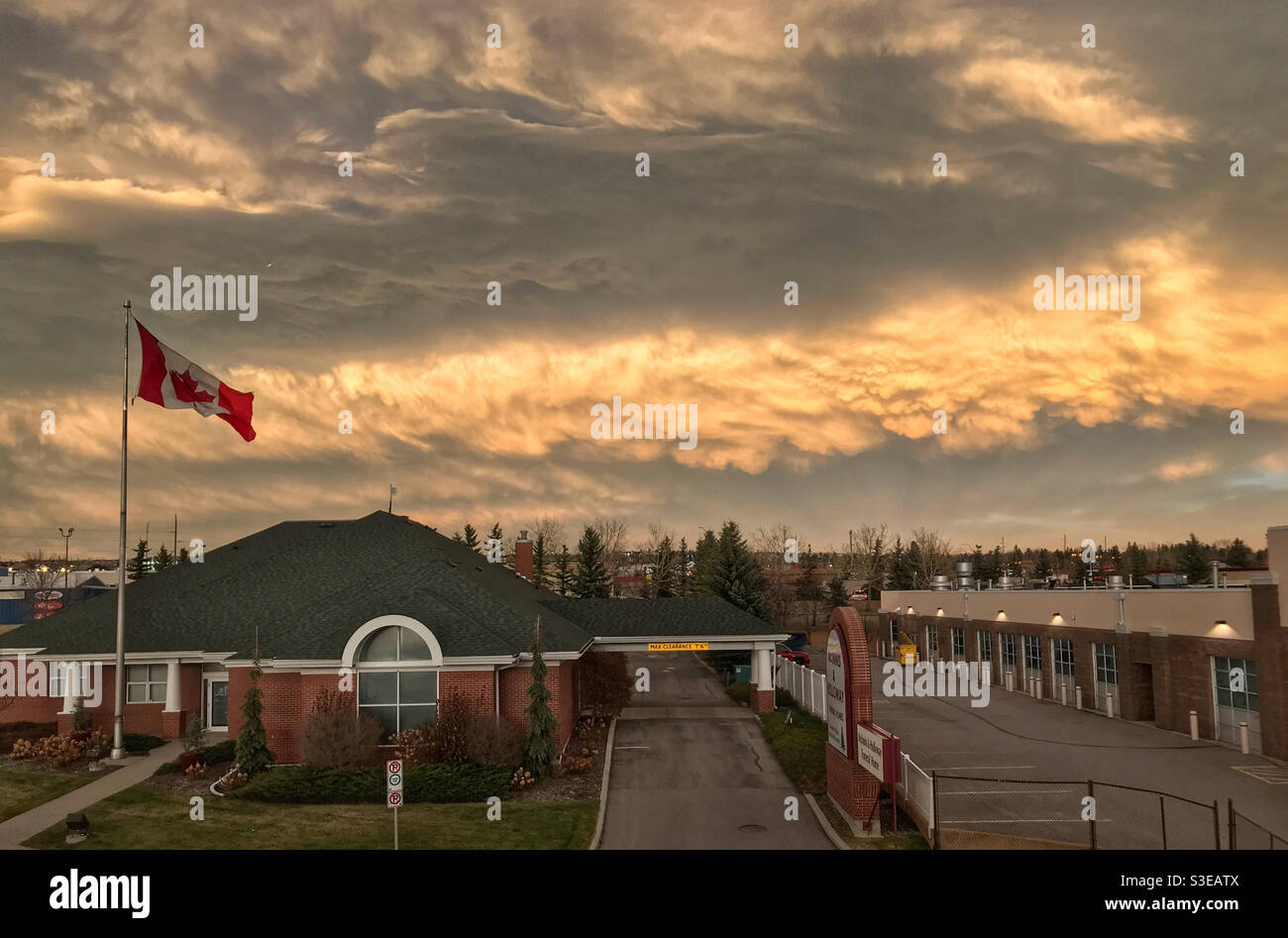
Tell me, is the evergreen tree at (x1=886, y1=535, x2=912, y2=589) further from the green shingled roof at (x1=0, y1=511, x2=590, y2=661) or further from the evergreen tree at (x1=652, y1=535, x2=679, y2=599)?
the green shingled roof at (x1=0, y1=511, x2=590, y2=661)

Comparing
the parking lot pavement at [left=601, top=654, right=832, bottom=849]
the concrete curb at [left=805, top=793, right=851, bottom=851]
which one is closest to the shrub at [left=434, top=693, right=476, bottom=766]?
the parking lot pavement at [left=601, top=654, right=832, bottom=849]

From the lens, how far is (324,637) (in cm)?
2627

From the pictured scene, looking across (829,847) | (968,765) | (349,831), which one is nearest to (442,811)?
(349,831)

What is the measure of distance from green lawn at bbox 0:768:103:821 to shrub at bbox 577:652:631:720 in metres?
16.4

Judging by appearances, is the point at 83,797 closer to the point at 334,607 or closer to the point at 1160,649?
the point at 334,607

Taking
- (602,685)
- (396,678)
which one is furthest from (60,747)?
(602,685)

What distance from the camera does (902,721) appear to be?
3478 centimetres

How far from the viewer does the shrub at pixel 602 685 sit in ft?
113

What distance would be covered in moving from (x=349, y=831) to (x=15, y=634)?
19971 mm

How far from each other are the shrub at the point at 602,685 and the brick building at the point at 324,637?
0.76 m

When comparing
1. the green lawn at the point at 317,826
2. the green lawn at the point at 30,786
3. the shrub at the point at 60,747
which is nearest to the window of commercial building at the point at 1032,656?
the green lawn at the point at 317,826

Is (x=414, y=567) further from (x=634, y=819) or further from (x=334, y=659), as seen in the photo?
(x=634, y=819)

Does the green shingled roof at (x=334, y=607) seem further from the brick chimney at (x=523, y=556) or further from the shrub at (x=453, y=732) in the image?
the brick chimney at (x=523, y=556)

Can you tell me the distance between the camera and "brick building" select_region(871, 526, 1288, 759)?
2605 cm
